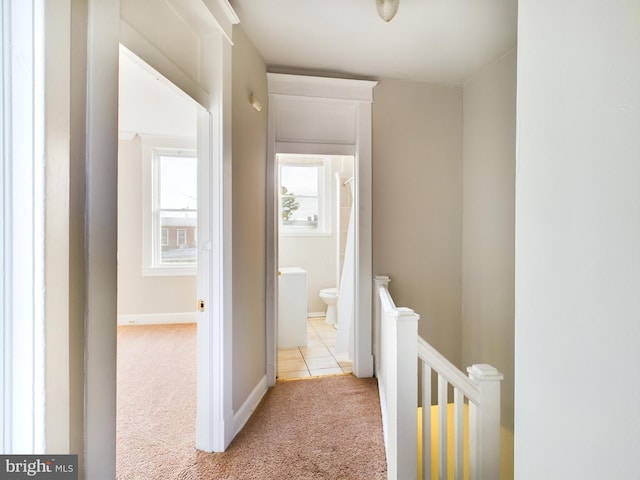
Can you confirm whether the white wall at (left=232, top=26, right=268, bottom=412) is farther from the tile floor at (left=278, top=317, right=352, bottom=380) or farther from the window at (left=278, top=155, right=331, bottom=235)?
the window at (left=278, top=155, right=331, bottom=235)

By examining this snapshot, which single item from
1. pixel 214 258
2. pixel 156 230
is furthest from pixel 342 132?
pixel 156 230

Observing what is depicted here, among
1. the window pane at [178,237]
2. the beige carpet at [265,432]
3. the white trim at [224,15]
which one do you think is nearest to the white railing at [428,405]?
the beige carpet at [265,432]

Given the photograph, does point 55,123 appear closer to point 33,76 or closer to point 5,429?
point 33,76

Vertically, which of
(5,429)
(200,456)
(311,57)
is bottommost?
(200,456)

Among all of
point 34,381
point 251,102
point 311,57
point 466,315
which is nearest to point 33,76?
point 34,381

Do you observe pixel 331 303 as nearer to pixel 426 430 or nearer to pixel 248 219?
pixel 248 219

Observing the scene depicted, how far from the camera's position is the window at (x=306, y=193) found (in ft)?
15.0

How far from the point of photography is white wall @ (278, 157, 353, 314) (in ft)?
14.8

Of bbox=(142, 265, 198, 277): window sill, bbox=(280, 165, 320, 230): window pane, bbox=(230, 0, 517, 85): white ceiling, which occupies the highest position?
bbox=(230, 0, 517, 85): white ceiling

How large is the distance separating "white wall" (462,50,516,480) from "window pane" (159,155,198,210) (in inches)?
140

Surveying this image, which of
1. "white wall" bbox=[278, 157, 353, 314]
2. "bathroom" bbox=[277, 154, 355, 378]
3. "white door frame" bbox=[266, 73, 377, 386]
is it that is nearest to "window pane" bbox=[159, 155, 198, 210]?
"bathroom" bbox=[277, 154, 355, 378]

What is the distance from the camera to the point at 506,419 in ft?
7.40

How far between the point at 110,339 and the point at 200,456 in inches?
49.0

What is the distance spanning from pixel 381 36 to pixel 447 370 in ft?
7.34
